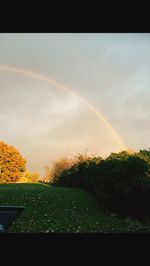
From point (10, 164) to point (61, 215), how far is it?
1735 centimetres

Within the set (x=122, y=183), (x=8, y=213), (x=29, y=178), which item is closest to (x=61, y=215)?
(x=122, y=183)

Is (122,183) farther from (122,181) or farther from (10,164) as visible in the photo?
(10,164)

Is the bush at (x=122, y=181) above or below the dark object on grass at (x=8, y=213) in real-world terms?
above

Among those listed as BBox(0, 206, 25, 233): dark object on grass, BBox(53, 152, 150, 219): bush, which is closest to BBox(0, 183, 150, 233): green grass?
BBox(53, 152, 150, 219): bush

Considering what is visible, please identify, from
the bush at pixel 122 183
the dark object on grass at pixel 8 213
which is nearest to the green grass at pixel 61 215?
the bush at pixel 122 183

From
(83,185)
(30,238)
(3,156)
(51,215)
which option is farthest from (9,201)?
(3,156)

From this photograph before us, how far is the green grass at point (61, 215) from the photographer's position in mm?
12828

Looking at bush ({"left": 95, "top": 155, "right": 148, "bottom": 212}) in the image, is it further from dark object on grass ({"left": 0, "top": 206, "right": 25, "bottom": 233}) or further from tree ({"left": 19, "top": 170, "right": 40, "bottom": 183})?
tree ({"left": 19, "top": 170, "right": 40, "bottom": 183})

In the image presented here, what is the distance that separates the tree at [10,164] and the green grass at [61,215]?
12.3m

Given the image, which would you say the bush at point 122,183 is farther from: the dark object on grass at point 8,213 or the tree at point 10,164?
the tree at point 10,164

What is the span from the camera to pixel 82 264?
218 inches

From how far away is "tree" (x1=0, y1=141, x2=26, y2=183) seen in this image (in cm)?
3066
